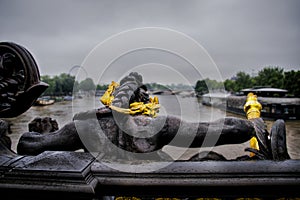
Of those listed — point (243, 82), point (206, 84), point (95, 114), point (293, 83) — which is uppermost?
point (243, 82)

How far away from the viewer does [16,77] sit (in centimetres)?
166

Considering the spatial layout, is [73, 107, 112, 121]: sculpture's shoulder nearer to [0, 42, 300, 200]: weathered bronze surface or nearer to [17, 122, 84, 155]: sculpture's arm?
[17, 122, 84, 155]: sculpture's arm

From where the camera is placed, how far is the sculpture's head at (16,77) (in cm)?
162

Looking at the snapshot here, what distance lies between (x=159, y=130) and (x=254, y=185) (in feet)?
2.98

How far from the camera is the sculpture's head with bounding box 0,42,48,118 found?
162 cm

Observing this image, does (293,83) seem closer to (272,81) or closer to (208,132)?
(272,81)

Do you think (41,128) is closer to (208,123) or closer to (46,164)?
(46,164)

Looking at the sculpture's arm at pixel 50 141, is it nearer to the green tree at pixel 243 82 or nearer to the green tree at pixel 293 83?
the green tree at pixel 293 83

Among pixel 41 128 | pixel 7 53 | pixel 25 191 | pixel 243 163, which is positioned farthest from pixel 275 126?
pixel 41 128

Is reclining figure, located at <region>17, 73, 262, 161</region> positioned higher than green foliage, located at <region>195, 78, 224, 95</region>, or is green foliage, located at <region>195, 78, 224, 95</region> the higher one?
green foliage, located at <region>195, 78, 224, 95</region>

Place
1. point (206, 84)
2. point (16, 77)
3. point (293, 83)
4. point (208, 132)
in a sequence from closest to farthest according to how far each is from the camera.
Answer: point (16, 77), point (208, 132), point (206, 84), point (293, 83)

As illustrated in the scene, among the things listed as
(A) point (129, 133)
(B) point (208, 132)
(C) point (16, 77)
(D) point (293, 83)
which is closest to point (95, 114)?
(A) point (129, 133)

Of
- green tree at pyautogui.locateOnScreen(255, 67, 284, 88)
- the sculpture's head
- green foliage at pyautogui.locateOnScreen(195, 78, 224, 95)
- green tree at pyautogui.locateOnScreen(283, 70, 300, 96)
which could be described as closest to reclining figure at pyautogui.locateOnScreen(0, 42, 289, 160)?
the sculpture's head

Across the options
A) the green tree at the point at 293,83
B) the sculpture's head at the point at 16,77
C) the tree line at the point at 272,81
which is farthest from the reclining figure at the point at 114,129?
the green tree at the point at 293,83
